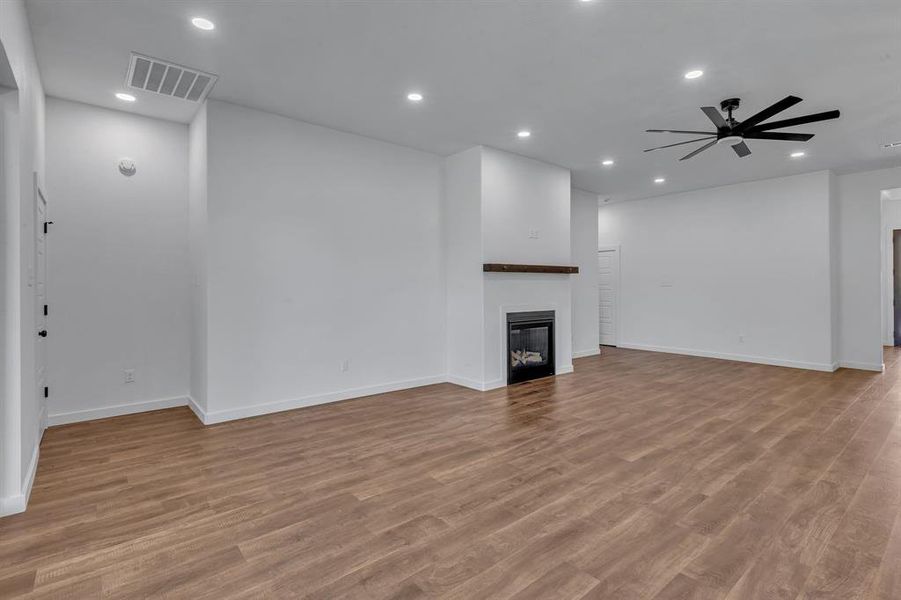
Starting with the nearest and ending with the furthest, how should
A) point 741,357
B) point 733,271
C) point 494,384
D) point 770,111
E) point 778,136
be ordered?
point 770,111 → point 778,136 → point 494,384 → point 741,357 → point 733,271

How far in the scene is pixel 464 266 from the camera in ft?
18.1

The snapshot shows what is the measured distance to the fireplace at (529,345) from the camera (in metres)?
5.65

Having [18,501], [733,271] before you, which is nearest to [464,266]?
[18,501]

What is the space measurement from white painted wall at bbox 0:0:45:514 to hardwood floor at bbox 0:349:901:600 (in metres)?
0.25

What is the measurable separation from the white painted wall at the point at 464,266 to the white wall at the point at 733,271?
4.65m

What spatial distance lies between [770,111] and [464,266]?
3.28 meters

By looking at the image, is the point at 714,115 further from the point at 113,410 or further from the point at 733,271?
the point at 113,410

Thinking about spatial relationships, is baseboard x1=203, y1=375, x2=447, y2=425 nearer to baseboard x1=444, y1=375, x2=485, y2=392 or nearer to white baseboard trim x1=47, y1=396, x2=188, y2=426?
baseboard x1=444, y1=375, x2=485, y2=392

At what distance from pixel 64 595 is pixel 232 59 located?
11.0 feet

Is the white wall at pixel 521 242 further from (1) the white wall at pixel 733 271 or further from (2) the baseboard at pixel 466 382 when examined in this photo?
(1) the white wall at pixel 733 271

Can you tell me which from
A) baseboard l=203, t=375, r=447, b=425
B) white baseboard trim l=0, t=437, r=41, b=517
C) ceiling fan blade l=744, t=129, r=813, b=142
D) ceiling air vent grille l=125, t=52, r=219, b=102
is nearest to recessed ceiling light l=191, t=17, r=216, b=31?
ceiling air vent grille l=125, t=52, r=219, b=102

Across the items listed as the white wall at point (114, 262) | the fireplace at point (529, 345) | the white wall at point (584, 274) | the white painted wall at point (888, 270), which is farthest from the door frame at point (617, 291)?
the white wall at point (114, 262)

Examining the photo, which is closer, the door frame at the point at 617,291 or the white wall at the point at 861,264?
the white wall at the point at 861,264

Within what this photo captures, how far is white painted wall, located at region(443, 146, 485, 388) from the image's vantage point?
17.5 feet
